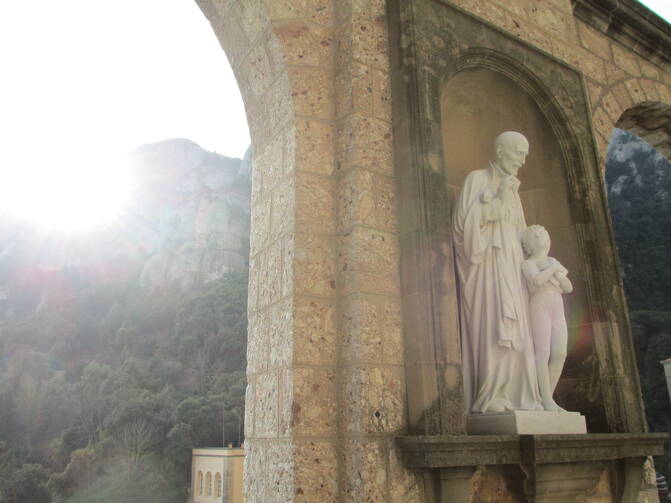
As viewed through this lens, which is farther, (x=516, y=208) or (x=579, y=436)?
(x=516, y=208)

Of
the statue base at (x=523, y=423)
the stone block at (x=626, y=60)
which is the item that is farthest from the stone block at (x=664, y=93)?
the statue base at (x=523, y=423)

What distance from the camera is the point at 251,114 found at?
330 cm

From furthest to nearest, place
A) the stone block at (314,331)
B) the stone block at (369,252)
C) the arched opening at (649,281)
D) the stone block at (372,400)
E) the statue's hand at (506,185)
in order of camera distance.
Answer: the arched opening at (649,281)
the statue's hand at (506,185)
the stone block at (369,252)
the stone block at (314,331)
the stone block at (372,400)

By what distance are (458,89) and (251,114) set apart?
143 cm

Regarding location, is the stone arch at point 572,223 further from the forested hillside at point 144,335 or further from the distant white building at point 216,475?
the distant white building at point 216,475

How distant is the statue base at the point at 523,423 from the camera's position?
8.38 ft

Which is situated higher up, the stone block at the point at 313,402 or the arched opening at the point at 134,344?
the arched opening at the point at 134,344

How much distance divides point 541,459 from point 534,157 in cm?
226

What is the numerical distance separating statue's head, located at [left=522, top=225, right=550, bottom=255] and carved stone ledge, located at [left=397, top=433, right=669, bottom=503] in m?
1.01

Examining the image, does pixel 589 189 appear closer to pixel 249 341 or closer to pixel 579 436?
pixel 579 436

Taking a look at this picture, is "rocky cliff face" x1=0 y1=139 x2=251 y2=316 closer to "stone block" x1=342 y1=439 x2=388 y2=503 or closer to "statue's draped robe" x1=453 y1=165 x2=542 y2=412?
"statue's draped robe" x1=453 y1=165 x2=542 y2=412

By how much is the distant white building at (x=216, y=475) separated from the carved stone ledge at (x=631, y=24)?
85.4 feet

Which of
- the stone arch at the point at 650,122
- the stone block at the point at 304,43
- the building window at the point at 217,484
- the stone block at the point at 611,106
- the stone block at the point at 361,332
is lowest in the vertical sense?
the building window at the point at 217,484

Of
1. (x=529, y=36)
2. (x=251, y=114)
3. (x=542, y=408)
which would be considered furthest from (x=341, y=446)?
(x=529, y=36)
